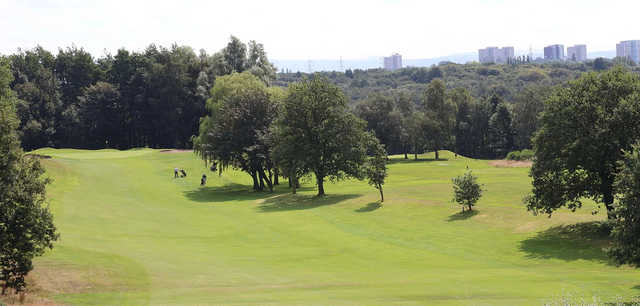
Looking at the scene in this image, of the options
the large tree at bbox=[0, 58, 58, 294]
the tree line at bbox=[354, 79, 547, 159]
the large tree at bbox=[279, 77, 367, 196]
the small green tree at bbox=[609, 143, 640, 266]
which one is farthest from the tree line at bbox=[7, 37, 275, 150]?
the small green tree at bbox=[609, 143, 640, 266]

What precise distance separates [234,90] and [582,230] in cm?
4754

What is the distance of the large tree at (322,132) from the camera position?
63.0 m

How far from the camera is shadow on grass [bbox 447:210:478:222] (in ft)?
143

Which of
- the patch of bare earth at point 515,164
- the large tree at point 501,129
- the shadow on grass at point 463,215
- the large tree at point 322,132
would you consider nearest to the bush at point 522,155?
the patch of bare earth at point 515,164

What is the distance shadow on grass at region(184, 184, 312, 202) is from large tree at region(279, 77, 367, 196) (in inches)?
306

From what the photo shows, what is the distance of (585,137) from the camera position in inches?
1411

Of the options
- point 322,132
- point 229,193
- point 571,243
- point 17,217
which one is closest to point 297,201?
point 322,132

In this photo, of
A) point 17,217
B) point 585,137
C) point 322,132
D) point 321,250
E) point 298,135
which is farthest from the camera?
point 298,135

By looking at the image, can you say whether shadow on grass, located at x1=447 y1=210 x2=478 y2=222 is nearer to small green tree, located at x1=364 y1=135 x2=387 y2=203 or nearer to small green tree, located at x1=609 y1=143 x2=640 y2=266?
small green tree, located at x1=364 y1=135 x2=387 y2=203

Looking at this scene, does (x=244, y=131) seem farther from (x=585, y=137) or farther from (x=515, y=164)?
(x=515, y=164)

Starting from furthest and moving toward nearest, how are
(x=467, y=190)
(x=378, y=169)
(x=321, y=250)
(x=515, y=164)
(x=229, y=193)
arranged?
(x=515, y=164)
(x=229, y=193)
(x=378, y=169)
(x=467, y=190)
(x=321, y=250)

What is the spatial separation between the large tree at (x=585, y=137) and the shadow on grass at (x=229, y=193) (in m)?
35.2

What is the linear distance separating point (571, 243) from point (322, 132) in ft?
107

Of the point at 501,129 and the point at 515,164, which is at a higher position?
the point at 501,129
